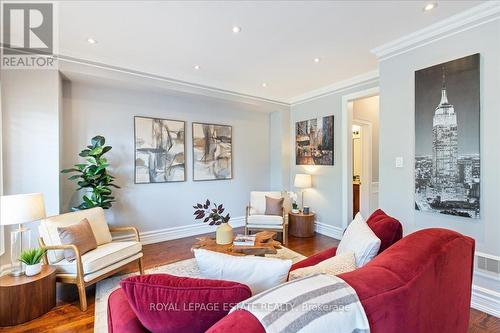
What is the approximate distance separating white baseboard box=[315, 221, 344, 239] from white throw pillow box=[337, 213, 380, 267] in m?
2.56

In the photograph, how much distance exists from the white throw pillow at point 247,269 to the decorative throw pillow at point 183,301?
0.62ft

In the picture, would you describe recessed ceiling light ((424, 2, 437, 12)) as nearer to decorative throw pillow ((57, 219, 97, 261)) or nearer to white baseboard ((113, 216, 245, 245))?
decorative throw pillow ((57, 219, 97, 261))

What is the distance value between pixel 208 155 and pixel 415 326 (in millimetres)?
3966

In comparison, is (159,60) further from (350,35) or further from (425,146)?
(425,146)

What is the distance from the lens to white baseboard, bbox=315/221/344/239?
13.6 ft

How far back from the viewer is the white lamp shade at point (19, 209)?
199 centimetres

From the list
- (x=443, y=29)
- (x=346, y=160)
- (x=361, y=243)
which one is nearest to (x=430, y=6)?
(x=443, y=29)

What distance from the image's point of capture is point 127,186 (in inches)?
149

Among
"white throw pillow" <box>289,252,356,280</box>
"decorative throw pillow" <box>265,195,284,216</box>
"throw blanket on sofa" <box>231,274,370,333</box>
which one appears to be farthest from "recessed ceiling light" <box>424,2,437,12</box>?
"decorative throw pillow" <box>265,195,284,216</box>

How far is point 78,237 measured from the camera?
2.36m

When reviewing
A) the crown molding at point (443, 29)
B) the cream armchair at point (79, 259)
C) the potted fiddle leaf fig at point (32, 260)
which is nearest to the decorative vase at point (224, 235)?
the cream armchair at point (79, 259)

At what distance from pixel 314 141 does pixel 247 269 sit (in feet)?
12.7

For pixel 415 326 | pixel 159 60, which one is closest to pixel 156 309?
pixel 415 326

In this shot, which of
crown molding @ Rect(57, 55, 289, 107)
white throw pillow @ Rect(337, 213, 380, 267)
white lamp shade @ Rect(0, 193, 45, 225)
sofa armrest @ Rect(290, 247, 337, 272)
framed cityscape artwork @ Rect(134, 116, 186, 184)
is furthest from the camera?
framed cityscape artwork @ Rect(134, 116, 186, 184)
